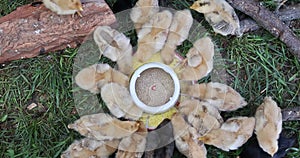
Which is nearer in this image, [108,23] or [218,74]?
[108,23]

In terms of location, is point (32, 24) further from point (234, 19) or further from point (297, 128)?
point (297, 128)

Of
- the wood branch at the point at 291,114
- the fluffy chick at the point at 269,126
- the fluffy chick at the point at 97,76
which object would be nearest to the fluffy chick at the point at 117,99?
the fluffy chick at the point at 97,76

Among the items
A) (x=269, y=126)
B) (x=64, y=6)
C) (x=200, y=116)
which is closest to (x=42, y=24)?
(x=64, y=6)

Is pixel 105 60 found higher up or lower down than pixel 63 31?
lower down

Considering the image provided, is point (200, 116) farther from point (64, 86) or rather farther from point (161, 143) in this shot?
point (64, 86)

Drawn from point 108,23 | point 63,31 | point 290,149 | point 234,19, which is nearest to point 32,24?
point 63,31

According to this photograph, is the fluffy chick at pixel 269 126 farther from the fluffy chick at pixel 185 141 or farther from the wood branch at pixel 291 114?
the fluffy chick at pixel 185 141

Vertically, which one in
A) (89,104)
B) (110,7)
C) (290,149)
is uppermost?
(110,7)
